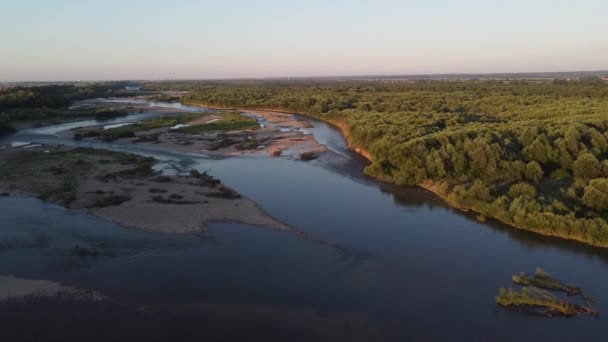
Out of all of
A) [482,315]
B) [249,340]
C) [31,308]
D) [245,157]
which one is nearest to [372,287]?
[482,315]

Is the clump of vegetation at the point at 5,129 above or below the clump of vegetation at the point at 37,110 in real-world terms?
below

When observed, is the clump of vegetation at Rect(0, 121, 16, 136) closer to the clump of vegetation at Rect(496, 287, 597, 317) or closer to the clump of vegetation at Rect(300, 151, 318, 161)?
the clump of vegetation at Rect(300, 151, 318, 161)

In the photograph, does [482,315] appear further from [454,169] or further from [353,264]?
[454,169]

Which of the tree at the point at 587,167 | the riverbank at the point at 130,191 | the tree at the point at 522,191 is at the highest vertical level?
the tree at the point at 587,167

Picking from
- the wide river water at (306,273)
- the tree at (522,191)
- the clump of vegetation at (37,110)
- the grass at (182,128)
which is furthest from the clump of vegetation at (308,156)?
the clump of vegetation at (37,110)

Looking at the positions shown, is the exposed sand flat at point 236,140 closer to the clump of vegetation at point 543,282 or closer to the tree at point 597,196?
the tree at point 597,196

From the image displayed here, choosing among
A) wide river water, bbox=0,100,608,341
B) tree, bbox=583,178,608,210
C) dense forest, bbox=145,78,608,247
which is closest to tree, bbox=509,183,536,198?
dense forest, bbox=145,78,608,247
